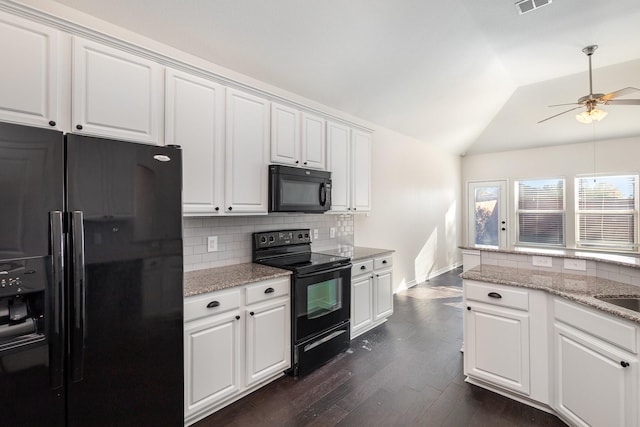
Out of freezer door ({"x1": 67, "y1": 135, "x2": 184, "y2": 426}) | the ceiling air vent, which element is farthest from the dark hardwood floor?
the ceiling air vent

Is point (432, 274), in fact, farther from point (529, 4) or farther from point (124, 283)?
point (124, 283)

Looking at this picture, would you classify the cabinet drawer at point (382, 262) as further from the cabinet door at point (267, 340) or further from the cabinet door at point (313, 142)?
the cabinet door at point (267, 340)

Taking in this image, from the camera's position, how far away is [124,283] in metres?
1.56

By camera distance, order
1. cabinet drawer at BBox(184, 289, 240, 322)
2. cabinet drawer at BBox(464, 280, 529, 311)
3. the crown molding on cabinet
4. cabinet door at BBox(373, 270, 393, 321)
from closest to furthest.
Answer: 1. the crown molding on cabinet
2. cabinet drawer at BBox(184, 289, 240, 322)
3. cabinet drawer at BBox(464, 280, 529, 311)
4. cabinet door at BBox(373, 270, 393, 321)

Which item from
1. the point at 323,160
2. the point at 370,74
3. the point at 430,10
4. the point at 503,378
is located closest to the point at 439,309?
the point at 503,378

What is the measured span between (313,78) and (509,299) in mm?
2723

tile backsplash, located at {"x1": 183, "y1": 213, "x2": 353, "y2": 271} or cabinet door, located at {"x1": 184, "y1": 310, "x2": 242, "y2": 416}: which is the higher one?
tile backsplash, located at {"x1": 183, "y1": 213, "x2": 353, "y2": 271}

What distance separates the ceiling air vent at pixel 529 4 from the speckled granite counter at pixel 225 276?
3.09 meters

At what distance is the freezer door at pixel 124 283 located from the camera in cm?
142

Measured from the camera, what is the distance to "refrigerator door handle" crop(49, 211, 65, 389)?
1.34m

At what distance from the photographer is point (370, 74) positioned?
345 centimetres

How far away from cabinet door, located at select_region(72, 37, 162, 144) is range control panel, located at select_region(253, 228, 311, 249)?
127cm

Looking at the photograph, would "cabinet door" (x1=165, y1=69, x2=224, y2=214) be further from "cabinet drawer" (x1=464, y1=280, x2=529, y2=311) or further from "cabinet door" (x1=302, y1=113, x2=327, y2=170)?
"cabinet drawer" (x1=464, y1=280, x2=529, y2=311)

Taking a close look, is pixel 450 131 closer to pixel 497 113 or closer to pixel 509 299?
pixel 497 113
